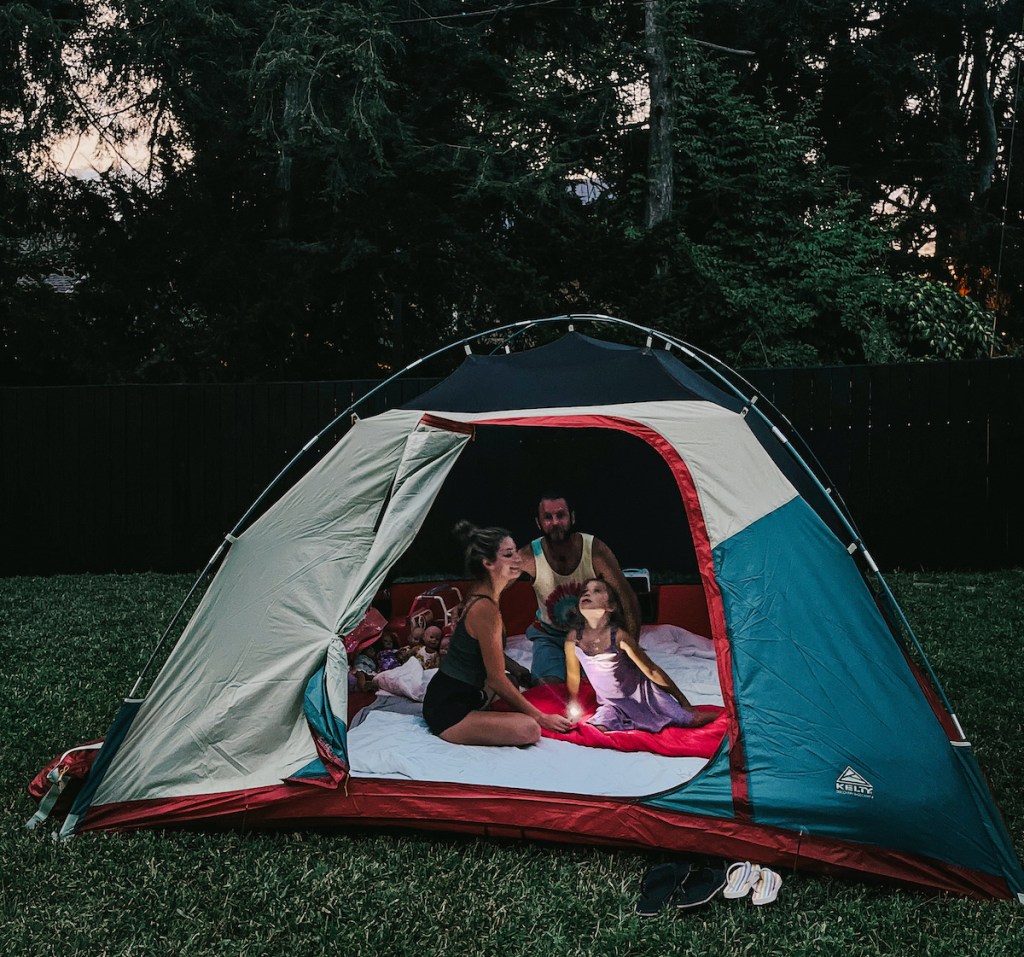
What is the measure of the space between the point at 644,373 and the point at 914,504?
4780mm

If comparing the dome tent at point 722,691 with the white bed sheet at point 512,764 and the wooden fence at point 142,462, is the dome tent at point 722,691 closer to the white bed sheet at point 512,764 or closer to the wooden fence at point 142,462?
the white bed sheet at point 512,764

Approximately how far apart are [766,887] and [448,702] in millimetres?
1361

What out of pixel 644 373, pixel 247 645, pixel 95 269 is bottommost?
pixel 247 645

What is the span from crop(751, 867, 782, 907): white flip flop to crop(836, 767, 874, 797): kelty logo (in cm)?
30

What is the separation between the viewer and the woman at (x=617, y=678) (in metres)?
3.74

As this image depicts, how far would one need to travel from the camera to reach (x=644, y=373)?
397 centimetres

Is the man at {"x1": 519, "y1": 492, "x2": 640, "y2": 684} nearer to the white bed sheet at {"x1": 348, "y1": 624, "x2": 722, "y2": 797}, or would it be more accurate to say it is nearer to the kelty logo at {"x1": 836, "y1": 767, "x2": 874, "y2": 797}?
the white bed sheet at {"x1": 348, "y1": 624, "x2": 722, "y2": 797}

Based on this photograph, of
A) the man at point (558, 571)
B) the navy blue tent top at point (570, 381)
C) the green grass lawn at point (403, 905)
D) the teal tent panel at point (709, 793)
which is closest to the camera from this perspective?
the green grass lawn at point (403, 905)

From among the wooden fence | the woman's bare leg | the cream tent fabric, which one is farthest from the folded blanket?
the wooden fence

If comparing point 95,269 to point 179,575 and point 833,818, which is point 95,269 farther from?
point 833,818

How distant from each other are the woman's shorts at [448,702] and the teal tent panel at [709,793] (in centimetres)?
96

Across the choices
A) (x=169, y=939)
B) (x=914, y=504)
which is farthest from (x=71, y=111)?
(x=169, y=939)

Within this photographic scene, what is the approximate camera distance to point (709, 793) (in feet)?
9.77

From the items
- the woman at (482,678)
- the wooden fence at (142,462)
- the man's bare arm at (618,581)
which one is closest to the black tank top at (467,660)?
the woman at (482,678)
